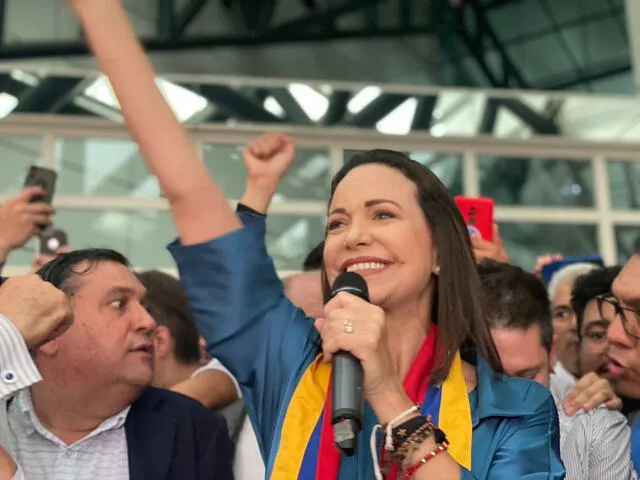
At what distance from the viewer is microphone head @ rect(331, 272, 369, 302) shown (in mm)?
1544

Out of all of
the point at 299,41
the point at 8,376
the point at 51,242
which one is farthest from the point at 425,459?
the point at 299,41

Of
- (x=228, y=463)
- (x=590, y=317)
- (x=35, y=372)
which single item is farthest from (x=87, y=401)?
(x=590, y=317)

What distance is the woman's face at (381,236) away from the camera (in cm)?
172

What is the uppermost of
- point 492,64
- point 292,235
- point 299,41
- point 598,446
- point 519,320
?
point 299,41

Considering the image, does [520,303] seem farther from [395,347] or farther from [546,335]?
[395,347]

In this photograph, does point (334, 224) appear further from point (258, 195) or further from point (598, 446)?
point (598, 446)

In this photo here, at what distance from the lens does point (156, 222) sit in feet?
28.2

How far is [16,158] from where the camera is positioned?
8.73 meters

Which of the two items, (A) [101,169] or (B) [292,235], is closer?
(B) [292,235]

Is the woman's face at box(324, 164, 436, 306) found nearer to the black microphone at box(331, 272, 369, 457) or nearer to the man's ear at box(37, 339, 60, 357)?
the black microphone at box(331, 272, 369, 457)

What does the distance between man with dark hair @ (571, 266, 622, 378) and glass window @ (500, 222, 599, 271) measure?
19.0 feet

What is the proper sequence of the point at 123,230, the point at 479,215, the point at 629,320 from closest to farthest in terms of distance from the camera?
1. the point at 629,320
2. the point at 479,215
3. the point at 123,230

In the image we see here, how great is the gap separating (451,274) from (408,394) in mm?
254

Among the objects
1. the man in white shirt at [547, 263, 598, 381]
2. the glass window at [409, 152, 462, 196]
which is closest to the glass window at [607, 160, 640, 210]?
the glass window at [409, 152, 462, 196]
